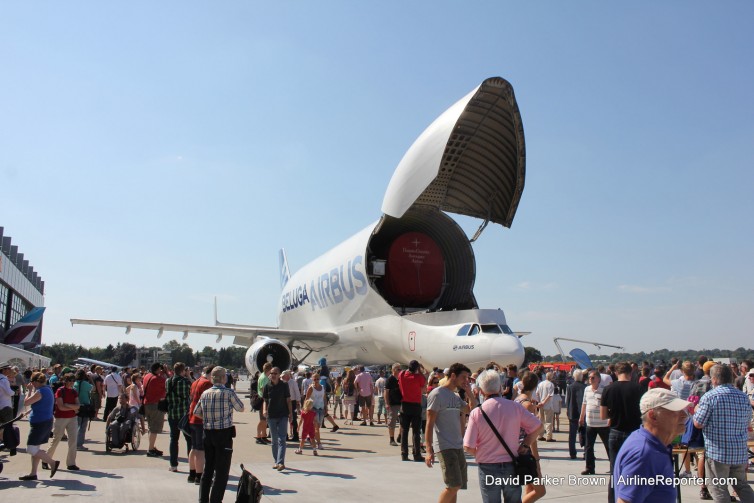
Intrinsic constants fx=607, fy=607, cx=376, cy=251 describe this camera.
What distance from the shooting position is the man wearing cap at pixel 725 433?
5738mm

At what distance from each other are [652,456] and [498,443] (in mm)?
1802

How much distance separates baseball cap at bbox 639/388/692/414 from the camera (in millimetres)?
3367

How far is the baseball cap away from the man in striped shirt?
193 inches

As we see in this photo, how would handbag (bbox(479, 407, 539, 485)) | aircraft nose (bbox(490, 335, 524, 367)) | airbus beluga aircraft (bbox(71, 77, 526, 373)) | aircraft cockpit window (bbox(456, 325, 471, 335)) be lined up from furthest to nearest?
airbus beluga aircraft (bbox(71, 77, 526, 373)), aircraft cockpit window (bbox(456, 325, 471, 335)), aircraft nose (bbox(490, 335, 524, 367)), handbag (bbox(479, 407, 539, 485))

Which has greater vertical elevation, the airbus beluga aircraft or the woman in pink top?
the airbus beluga aircraft

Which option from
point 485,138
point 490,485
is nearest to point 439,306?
point 485,138

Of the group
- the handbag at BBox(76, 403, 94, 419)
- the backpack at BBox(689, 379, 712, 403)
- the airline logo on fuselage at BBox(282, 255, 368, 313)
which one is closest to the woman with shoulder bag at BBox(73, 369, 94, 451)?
the handbag at BBox(76, 403, 94, 419)

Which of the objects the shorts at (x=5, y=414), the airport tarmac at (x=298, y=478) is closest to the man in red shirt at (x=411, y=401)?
the airport tarmac at (x=298, y=478)

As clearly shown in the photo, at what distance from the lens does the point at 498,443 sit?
4949mm

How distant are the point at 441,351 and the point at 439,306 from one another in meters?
4.69

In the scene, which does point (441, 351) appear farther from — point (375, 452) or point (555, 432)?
point (375, 452)

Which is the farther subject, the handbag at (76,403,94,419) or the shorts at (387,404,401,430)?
the shorts at (387,404,401,430)

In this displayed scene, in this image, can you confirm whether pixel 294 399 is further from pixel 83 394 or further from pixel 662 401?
pixel 662 401

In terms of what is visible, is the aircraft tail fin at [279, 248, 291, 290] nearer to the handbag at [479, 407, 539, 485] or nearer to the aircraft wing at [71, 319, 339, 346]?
the aircraft wing at [71, 319, 339, 346]
